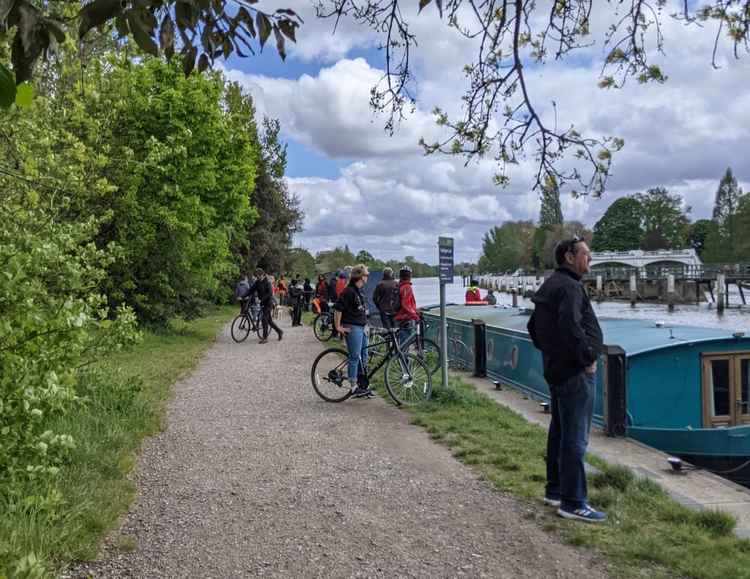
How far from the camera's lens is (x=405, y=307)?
13.8 metres

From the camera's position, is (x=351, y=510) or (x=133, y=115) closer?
(x=351, y=510)

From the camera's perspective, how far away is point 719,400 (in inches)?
422

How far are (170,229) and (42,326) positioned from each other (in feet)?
48.8

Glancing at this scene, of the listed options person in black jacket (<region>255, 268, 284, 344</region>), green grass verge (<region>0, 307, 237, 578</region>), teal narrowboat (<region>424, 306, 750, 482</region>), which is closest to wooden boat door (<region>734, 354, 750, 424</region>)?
teal narrowboat (<region>424, 306, 750, 482</region>)

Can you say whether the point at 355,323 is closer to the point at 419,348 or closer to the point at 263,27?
the point at 419,348

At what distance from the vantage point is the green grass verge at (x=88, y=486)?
13.7 ft

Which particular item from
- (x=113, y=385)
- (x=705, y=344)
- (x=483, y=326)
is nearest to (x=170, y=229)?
(x=483, y=326)

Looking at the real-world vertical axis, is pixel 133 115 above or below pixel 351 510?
above

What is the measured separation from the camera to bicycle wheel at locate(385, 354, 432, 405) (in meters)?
10.0

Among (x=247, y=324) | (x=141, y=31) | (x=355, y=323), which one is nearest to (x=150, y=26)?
(x=141, y=31)

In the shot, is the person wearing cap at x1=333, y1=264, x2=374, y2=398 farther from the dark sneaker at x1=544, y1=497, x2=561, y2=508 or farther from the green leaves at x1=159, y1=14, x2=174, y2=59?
the green leaves at x1=159, y1=14, x2=174, y2=59

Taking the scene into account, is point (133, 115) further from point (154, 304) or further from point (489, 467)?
point (489, 467)

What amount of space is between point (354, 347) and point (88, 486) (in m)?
5.04

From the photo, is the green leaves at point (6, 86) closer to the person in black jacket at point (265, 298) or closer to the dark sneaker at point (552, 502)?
the dark sneaker at point (552, 502)
